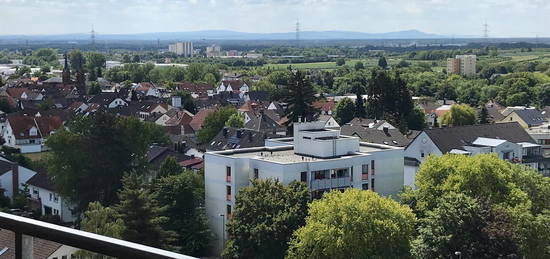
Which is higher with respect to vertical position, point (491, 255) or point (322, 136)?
point (322, 136)

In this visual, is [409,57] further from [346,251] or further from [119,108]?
[346,251]

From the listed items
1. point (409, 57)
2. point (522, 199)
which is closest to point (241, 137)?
point (522, 199)

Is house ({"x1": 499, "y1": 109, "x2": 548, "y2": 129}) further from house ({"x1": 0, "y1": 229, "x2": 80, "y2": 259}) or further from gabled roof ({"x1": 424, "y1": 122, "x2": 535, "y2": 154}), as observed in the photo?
house ({"x1": 0, "y1": 229, "x2": 80, "y2": 259})

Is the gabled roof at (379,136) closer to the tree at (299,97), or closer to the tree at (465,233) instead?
the tree at (299,97)

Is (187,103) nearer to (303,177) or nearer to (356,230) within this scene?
(303,177)

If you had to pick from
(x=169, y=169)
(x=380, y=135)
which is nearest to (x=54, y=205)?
(x=169, y=169)

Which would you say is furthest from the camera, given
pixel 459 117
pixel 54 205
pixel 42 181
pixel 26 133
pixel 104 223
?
pixel 459 117

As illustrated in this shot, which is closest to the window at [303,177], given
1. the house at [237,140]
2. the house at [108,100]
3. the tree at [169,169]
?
the tree at [169,169]
